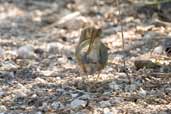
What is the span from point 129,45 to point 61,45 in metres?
0.64

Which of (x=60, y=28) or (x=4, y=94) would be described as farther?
(x=60, y=28)

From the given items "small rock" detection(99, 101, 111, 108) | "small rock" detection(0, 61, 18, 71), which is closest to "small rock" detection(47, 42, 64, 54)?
"small rock" detection(0, 61, 18, 71)

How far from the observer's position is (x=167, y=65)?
4.71 meters

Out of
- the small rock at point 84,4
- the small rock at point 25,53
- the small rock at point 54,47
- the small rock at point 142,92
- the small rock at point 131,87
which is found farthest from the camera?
the small rock at point 84,4

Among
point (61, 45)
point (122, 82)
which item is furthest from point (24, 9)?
point (122, 82)

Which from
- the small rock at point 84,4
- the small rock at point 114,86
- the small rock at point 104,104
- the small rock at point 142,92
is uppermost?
the small rock at point 84,4

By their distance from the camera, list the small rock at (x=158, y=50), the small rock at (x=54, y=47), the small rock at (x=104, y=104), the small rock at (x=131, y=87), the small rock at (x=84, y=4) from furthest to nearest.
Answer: the small rock at (x=84, y=4), the small rock at (x=54, y=47), the small rock at (x=158, y=50), the small rock at (x=131, y=87), the small rock at (x=104, y=104)

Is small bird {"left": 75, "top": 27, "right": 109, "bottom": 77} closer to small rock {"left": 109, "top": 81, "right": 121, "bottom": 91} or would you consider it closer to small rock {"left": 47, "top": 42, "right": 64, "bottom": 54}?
small rock {"left": 109, "top": 81, "right": 121, "bottom": 91}

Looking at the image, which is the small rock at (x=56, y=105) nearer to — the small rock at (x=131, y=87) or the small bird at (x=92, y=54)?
the small bird at (x=92, y=54)

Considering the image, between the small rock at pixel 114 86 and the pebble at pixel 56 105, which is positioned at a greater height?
the small rock at pixel 114 86

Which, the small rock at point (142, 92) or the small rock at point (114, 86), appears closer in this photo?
the small rock at point (142, 92)

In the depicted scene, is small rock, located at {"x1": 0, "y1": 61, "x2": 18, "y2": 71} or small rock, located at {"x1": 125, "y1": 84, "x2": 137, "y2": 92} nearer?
small rock, located at {"x1": 125, "y1": 84, "x2": 137, "y2": 92}

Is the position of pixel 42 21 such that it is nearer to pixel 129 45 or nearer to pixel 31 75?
A: pixel 129 45

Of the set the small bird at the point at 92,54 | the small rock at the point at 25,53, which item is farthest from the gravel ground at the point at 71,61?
the small bird at the point at 92,54
